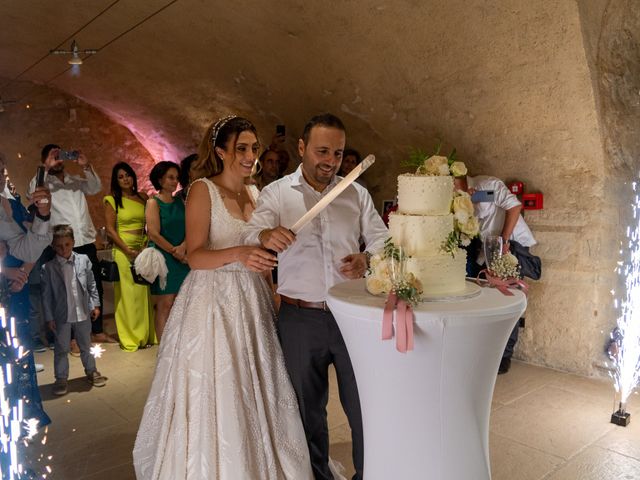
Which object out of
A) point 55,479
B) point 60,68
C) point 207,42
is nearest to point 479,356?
point 55,479

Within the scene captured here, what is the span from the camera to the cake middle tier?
1844 millimetres

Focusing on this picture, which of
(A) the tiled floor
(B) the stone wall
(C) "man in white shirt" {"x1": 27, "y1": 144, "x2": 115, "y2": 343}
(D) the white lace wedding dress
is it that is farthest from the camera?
(B) the stone wall

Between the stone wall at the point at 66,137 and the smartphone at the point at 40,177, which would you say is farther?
the stone wall at the point at 66,137

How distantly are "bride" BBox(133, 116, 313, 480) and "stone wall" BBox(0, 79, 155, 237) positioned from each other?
8089 millimetres

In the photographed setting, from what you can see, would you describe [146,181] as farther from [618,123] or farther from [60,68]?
[618,123]

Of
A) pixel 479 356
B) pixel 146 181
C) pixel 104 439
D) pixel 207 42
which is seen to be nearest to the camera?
pixel 479 356

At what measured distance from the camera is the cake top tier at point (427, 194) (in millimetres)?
1874

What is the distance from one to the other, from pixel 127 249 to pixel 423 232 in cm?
409

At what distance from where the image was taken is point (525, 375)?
14.5 feet

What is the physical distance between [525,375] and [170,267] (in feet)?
10.2

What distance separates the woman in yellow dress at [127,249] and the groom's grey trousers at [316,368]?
320 centimetres

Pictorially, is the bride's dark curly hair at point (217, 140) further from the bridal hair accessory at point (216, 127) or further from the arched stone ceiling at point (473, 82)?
the arched stone ceiling at point (473, 82)

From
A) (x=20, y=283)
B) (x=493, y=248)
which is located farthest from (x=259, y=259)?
(x=20, y=283)

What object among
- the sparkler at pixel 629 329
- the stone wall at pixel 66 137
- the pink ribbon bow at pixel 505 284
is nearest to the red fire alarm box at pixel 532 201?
the sparkler at pixel 629 329
